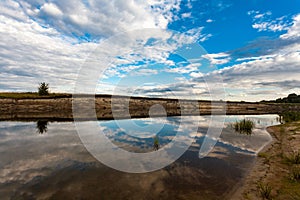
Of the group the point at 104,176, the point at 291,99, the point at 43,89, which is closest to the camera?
the point at 104,176

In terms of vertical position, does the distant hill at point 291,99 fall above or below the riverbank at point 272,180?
above

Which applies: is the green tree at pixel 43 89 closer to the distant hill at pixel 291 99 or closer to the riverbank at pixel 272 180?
the riverbank at pixel 272 180

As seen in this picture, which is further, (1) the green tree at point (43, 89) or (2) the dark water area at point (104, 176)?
(1) the green tree at point (43, 89)

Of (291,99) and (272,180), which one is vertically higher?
(291,99)

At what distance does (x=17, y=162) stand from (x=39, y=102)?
5654 cm

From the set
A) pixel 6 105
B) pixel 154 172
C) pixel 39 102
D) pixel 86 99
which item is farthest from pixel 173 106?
pixel 154 172

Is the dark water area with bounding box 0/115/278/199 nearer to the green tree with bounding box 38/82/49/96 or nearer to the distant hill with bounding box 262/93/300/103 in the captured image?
the green tree with bounding box 38/82/49/96

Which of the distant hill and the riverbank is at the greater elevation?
the distant hill

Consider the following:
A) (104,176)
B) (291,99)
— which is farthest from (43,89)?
(291,99)

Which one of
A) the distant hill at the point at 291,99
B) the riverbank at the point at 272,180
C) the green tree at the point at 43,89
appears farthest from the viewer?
the distant hill at the point at 291,99

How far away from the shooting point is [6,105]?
55812 millimetres

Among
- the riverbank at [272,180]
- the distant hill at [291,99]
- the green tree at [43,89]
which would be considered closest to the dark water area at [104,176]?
the riverbank at [272,180]

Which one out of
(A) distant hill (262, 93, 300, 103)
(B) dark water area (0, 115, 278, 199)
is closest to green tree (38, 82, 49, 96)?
(B) dark water area (0, 115, 278, 199)

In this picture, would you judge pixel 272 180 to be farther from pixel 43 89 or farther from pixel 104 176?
pixel 43 89
